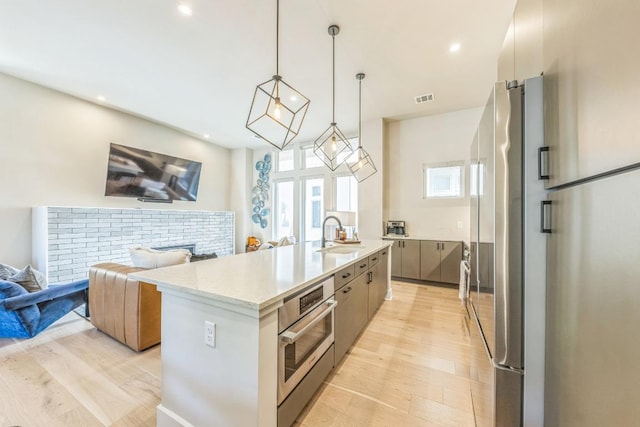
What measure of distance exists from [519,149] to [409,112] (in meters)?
4.46

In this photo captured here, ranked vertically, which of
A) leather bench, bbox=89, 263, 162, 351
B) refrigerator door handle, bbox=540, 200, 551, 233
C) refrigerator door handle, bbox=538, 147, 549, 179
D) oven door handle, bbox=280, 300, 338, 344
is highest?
refrigerator door handle, bbox=538, 147, 549, 179

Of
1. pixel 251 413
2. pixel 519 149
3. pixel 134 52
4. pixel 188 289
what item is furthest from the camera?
pixel 134 52

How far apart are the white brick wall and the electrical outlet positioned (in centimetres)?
434

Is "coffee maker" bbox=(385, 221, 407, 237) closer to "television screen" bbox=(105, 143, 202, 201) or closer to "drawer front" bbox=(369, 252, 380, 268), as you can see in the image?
"drawer front" bbox=(369, 252, 380, 268)

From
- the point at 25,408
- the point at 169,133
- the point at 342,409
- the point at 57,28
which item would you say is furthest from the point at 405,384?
the point at 169,133

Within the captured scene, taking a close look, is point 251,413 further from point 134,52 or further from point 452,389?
point 134,52

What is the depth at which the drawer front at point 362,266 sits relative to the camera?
2.35 meters

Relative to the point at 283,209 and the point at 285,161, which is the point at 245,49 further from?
the point at 283,209

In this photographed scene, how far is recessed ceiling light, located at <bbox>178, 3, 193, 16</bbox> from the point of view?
2.44 metres

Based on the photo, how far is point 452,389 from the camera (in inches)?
73.2

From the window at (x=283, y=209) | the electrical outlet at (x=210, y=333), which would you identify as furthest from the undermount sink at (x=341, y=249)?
the window at (x=283, y=209)

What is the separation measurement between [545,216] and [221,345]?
59.6 inches

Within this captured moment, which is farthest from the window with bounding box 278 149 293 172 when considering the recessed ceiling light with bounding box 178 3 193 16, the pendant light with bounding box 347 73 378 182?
the recessed ceiling light with bounding box 178 3 193 16

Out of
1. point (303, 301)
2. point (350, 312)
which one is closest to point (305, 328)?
point (303, 301)
